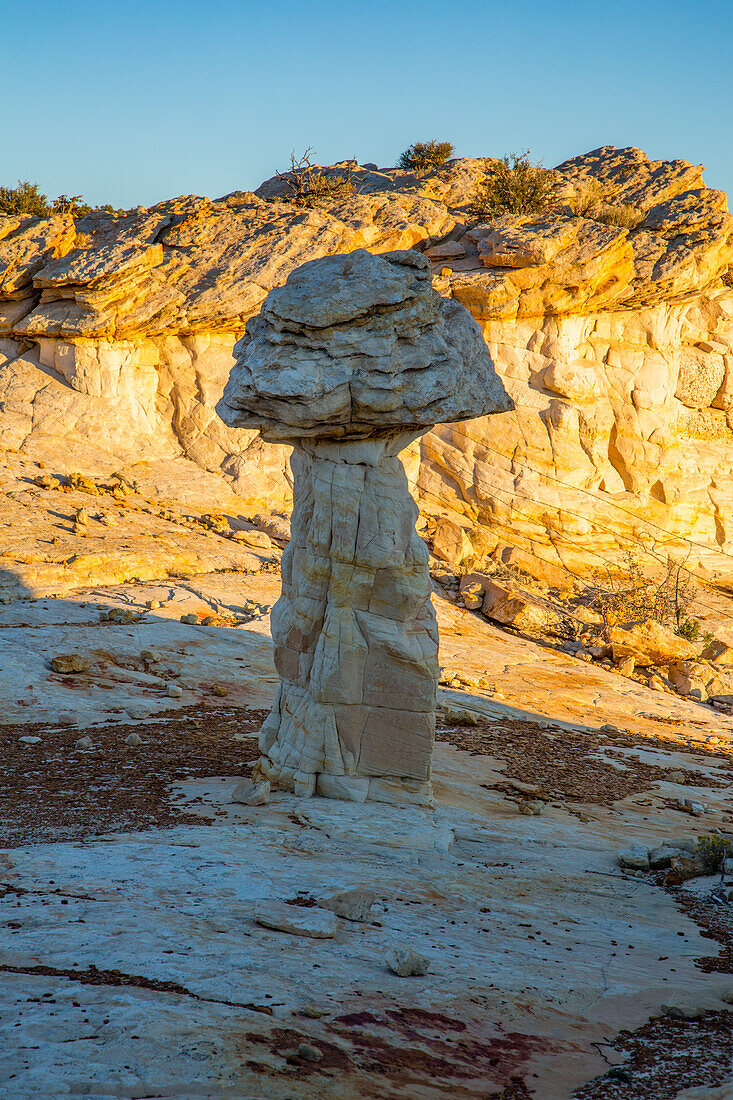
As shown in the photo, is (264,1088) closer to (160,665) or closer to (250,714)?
(250,714)

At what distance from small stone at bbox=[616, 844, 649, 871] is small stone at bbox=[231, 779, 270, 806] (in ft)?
10.4

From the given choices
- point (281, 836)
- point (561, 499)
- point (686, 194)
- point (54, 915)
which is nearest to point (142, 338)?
point (561, 499)

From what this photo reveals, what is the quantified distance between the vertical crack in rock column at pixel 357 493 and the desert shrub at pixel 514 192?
765 inches

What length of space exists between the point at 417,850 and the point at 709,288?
944 inches

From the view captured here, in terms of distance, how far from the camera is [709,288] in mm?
26219

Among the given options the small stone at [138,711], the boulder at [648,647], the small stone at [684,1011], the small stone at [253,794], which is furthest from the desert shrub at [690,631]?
the small stone at [684,1011]

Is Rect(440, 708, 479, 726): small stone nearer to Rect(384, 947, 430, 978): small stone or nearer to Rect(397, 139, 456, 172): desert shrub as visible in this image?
Rect(384, 947, 430, 978): small stone

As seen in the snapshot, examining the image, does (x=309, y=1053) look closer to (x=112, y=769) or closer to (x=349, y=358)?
(x=349, y=358)

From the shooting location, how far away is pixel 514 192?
1046 inches

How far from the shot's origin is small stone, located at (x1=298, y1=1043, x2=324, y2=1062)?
3.44m

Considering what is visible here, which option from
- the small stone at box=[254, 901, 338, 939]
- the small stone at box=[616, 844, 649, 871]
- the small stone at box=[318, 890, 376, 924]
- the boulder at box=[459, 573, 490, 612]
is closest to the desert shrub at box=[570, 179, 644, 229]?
the boulder at box=[459, 573, 490, 612]

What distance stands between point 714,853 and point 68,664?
8481mm

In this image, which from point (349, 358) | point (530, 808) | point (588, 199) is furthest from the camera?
point (588, 199)

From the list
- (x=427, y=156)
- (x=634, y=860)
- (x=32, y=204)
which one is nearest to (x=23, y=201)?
(x=32, y=204)
